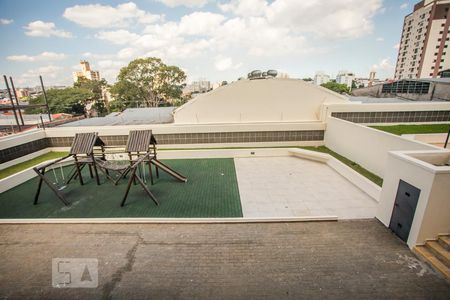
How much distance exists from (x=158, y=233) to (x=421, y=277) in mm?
5982

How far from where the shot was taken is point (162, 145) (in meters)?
12.4

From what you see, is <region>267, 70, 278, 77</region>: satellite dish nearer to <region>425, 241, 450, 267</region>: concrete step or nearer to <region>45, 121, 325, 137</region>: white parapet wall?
<region>45, 121, 325, 137</region>: white parapet wall

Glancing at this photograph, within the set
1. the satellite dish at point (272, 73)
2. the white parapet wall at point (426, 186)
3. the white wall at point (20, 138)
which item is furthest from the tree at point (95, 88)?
the white parapet wall at point (426, 186)

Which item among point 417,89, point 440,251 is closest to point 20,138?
point 440,251

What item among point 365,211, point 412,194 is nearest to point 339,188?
point 365,211

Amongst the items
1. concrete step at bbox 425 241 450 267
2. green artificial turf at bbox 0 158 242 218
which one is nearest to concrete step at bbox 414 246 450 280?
concrete step at bbox 425 241 450 267

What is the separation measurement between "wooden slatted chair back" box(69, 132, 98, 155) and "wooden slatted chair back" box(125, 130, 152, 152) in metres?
1.47

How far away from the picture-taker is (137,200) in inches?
288

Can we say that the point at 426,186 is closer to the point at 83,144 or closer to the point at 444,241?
the point at 444,241

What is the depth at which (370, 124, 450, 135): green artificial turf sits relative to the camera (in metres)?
10.6

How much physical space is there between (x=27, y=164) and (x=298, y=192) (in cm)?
1339

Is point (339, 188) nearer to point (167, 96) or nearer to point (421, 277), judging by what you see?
point (421, 277)

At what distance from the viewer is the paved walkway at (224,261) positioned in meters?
3.95

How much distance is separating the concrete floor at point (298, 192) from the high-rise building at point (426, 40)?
6927cm
